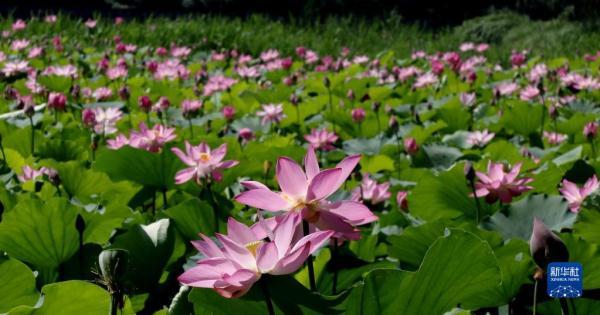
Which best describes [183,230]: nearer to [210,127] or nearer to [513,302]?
[513,302]

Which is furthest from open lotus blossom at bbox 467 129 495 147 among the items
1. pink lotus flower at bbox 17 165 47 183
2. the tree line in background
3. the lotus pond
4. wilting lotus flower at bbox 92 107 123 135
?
the tree line in background

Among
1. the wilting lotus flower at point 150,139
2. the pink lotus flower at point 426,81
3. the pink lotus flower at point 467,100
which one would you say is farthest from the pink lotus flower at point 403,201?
the pink lotus flower at point 426,81

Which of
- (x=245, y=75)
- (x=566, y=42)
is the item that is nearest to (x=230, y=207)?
(x=245, y=75)

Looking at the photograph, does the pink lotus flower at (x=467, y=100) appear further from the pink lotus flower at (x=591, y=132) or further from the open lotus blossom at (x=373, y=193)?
the open lotus blossom at (x=373, y=193)

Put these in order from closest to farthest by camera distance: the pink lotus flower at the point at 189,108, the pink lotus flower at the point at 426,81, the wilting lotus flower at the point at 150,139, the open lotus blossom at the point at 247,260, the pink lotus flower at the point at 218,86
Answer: the open lotus blossom at the point at 247,260, the wilting lotus flower at the point at 150,139, the pink lotus flower at the point at 189,108, the pink lotus flower at the point at 218,86, the pink lotus flower at the point at 426,81

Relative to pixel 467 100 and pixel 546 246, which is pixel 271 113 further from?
pixel 546 246
